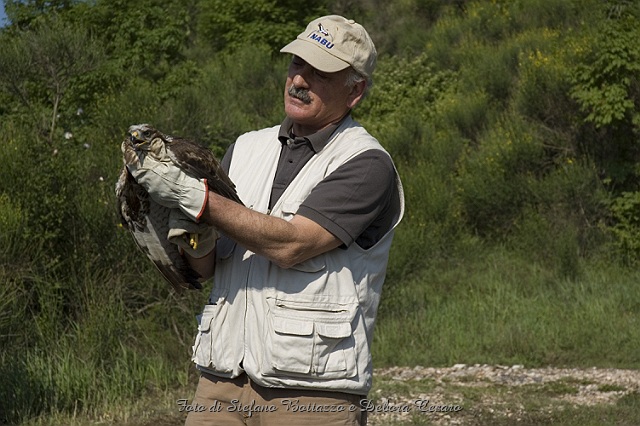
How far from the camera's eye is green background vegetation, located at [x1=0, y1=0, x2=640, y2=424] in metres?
8.69

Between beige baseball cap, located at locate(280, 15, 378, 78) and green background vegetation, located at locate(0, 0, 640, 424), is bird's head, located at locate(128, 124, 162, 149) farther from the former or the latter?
green background vegetation, located at locate(0, 0, 640, 424)

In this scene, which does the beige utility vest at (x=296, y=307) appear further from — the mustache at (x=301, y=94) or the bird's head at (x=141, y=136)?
the bird's head at (x=141, y=136)

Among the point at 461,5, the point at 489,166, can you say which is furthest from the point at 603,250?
the point at 461,5

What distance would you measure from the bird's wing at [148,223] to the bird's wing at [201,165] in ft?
0.58

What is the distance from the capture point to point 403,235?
1183 centimetres

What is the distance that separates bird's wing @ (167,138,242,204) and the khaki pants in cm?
63

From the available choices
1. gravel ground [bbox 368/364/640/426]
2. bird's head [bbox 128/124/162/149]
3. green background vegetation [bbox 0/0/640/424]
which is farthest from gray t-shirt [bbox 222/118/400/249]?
green background vegetation [bbox 0/0/640/424]

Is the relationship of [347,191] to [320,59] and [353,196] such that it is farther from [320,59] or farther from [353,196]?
[320,59]

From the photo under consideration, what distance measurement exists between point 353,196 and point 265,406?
2.45 feet

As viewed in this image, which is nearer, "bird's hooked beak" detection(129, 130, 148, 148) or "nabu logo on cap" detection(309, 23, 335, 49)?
"bird's hooked beak" detection(129, 130, 148, 148)

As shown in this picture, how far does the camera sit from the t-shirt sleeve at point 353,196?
3.28 metres

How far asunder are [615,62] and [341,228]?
10769 millimetres

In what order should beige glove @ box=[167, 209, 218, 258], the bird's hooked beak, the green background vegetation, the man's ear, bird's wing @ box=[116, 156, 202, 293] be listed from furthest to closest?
the green background vegetation < the man's ear < bird's wing @ box=[116, 156, 202, 293] < beige glove @ box=[167, 209, 218, 258] < the bird's hooked beak

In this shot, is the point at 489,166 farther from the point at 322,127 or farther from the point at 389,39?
the point at 322,127
